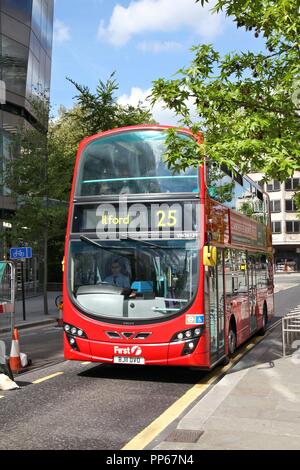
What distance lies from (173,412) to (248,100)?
5.16 m

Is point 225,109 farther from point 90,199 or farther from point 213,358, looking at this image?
point 213,358

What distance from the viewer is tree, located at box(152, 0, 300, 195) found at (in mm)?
7836

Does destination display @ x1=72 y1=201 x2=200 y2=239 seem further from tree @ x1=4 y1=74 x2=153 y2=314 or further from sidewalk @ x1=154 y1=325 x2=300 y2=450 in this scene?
tree @ x1=4 y1=74 x2=153 y2=314

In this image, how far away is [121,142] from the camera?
9055 mm

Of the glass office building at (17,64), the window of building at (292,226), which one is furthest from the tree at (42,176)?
the window of building at (292,226)

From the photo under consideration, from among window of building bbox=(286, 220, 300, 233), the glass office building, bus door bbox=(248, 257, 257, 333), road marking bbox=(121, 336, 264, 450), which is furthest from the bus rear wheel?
window of building bbox=(286, 220, 300, 233)

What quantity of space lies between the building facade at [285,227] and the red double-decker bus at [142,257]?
67047 millimetres

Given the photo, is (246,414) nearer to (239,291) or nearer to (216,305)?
(216,305)

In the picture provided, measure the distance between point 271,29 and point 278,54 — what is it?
0.68 meters

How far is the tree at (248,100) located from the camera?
7836mm

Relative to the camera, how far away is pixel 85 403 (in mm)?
7152

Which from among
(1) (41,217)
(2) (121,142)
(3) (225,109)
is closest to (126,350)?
(2) (121,142)

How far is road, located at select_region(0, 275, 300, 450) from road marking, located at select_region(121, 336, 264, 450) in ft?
0.32

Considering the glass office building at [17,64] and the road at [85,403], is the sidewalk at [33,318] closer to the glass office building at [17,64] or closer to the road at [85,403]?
the glass office building at [17,64]
